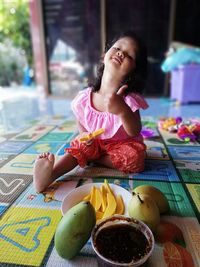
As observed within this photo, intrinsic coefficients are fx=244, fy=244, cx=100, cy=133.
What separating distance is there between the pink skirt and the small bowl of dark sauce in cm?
36

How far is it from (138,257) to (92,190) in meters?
0.28

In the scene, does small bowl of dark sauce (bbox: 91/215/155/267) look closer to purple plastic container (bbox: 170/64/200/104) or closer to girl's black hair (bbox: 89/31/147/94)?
girl's black hair (bbox: 89/31/147/94)

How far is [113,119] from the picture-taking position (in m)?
0.89

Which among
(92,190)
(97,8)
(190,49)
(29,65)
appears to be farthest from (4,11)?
(92,190)

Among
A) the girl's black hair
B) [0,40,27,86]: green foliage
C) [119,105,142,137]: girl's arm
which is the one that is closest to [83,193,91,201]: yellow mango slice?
[119,105,142,137]: girl's arm

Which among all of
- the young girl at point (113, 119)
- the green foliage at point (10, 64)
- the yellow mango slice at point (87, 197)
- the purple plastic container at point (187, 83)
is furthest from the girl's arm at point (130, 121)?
the green foliage at point (10, 64)

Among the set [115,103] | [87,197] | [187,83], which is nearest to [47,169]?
[87,197]

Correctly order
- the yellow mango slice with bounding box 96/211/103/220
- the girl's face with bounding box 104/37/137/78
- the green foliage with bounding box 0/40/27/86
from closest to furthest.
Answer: the yellow mango slice with bounding box 96/211/103/220, the girl's face with bounding box 104/37/137/78, the green foliage with bounding box 0/40/27/86

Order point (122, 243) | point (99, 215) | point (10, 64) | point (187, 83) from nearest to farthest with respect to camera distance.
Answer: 1. point (122, 243)
2. point (99, 215)
3. point (187, 83)
4. point (10, 64)

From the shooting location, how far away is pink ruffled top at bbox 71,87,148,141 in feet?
2.83

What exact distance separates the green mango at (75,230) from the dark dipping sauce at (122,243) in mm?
30

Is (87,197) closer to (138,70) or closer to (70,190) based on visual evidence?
(70,190)

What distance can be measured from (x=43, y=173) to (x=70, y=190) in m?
0.10

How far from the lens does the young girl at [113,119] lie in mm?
777
